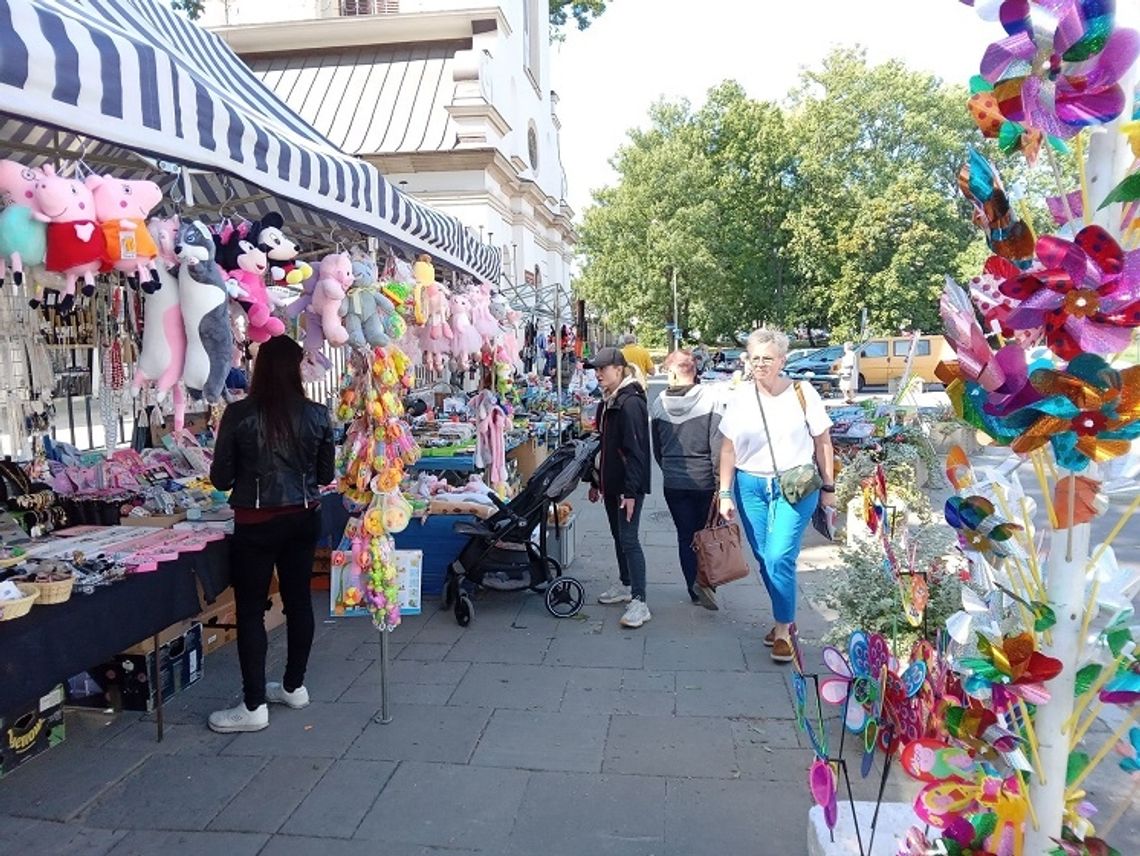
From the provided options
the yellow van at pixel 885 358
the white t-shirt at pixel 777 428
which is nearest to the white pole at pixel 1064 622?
the white t-shirt at pixel 777 428

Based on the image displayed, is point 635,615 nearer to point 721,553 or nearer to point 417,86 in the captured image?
point 721,553

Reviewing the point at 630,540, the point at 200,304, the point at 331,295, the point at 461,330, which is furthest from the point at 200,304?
the point at 630,540

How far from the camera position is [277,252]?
3.72 m

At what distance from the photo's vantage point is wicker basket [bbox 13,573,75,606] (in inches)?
124

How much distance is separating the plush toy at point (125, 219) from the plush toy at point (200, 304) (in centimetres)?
19

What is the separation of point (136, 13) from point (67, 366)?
2.26 metres

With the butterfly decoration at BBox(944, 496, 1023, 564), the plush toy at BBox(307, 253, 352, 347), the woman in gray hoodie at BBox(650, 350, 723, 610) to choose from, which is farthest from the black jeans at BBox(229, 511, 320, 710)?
the butterfly decoration at BBox(944, 496, 1023, 564)

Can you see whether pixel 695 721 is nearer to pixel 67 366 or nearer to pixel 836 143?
pixel 67 366

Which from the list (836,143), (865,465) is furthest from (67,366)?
(836,143)

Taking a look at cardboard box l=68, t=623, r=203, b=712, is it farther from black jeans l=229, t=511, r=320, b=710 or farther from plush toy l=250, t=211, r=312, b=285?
plush toy l=250, t=211, r=312, b=285

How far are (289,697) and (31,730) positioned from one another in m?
1.10

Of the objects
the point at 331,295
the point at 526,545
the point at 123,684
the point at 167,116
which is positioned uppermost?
the point at 167,116

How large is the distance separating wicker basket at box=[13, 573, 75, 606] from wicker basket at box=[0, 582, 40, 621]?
18mm

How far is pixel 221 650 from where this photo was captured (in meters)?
5.07
